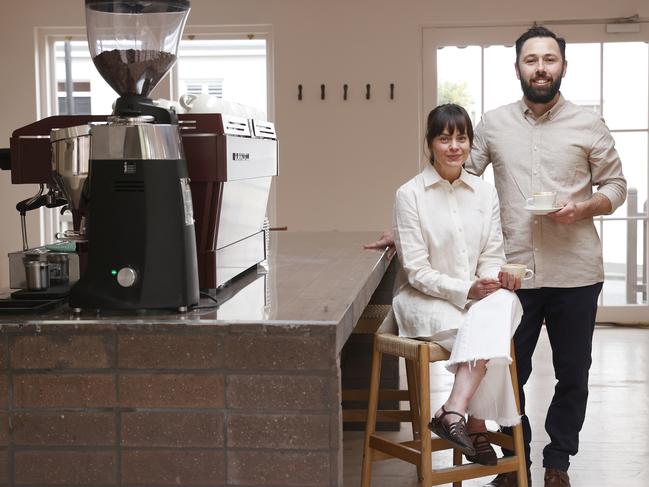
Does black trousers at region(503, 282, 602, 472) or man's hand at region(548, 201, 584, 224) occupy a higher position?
man's hand at region(548, 201, 584, 224)

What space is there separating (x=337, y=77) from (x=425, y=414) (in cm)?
412

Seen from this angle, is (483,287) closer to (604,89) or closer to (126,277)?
(126,277)

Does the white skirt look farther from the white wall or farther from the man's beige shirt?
the white wall

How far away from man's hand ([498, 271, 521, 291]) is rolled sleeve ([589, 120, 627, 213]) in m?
0.63

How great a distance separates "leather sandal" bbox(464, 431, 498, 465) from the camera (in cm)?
269

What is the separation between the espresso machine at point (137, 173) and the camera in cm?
181

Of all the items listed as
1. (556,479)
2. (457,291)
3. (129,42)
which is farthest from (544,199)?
(129,42)

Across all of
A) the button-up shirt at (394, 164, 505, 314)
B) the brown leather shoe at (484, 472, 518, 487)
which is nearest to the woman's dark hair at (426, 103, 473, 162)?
the button-up shirt at (394, 164, 505, 314)

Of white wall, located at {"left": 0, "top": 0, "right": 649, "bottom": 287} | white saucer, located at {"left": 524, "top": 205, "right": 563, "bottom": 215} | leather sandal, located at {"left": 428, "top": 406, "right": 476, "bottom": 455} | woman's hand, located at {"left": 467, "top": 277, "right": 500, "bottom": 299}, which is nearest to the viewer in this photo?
leather sandal, located at {"left": 428, "top": 406, "right": 476, "bottom": 455}

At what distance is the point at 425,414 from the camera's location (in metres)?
2.53

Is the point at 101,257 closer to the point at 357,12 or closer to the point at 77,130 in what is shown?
the point at 77,130

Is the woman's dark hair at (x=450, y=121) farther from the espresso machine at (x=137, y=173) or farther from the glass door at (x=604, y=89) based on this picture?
the glass door at (x=604, y=89)

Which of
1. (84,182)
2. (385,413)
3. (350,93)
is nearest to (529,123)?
(385,413)

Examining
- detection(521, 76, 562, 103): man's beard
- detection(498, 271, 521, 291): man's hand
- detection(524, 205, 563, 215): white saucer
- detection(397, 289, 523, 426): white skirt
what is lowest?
detection(397, 289, 523, 426): white skirt
